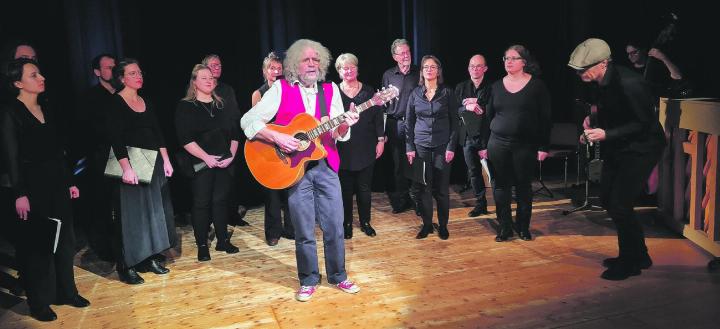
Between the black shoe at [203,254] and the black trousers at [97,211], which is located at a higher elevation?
the black trousers at [97,211]

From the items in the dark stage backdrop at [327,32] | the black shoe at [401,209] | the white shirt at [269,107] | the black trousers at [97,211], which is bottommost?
the black shoe at [401,209]

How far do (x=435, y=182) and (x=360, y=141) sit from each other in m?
0.70

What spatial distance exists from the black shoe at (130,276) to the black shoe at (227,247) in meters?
0.78

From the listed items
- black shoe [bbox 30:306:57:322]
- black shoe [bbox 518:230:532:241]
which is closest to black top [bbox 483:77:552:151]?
black shoe [bbox 518:230:532:241]

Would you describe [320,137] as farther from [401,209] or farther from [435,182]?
[401,209]

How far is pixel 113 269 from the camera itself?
453cm

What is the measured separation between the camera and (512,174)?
4.67 metres

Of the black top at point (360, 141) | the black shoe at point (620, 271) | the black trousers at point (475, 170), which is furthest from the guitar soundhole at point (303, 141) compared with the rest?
the black trousers at point (475, 170)

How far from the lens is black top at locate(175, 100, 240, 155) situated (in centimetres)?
440

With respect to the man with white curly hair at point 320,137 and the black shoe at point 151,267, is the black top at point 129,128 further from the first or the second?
the man with white curly hair at point 320,137

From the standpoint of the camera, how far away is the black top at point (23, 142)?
11.0ft

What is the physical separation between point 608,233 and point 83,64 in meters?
4.88

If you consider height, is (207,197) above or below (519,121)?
below

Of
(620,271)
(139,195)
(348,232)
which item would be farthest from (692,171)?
(139,195)
